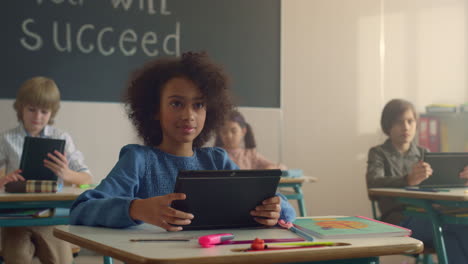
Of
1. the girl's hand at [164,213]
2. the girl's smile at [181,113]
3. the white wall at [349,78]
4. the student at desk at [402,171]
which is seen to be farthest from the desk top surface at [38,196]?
the white wall at [349,78]

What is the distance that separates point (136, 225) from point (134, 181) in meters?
0.19

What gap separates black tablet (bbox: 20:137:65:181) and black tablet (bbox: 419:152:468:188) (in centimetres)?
179

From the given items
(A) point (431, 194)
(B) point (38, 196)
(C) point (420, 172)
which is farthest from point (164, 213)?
(C) point (420, 172)

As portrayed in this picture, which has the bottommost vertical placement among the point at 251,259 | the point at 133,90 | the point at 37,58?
the point at 251,259

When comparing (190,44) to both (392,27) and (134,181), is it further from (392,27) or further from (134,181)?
(134,181)

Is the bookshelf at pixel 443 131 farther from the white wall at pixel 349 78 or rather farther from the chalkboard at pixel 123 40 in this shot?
the chalkboard at pixel 123 40

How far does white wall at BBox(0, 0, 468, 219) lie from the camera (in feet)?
15.9

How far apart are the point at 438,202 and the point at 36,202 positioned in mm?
1818

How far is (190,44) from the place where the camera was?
4523 mm

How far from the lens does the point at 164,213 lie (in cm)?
118

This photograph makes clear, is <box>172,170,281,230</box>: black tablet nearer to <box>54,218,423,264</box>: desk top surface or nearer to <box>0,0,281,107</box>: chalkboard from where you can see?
<box>54,218,423,264</box>: desk top surface

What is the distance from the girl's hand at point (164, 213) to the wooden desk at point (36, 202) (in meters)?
1.25

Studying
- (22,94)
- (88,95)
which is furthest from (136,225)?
(88,95)

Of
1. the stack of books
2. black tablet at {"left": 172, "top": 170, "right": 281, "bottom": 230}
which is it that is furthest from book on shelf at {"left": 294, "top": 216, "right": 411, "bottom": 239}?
the stack of books
